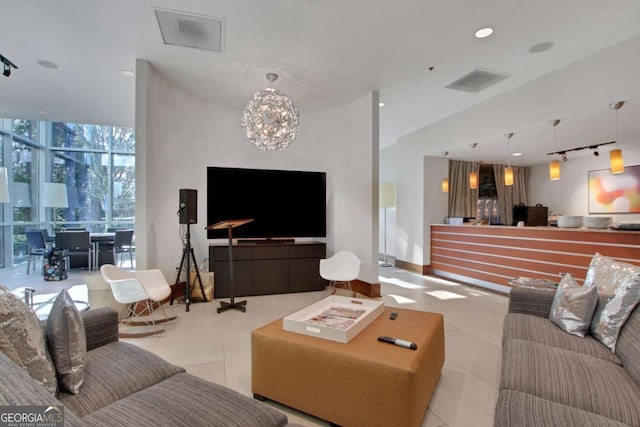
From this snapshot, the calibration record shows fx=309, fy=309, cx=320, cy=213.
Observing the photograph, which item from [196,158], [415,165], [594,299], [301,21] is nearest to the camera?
[594,299]

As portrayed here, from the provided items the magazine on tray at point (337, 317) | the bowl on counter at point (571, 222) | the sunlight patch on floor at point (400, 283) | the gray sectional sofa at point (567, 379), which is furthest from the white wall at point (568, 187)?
the magazine on tray at point (337, 317)

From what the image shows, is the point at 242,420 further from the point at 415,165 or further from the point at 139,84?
the point at 415,165

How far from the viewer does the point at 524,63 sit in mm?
3838

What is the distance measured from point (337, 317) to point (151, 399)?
1244 mm

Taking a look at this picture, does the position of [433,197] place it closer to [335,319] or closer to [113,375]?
[335,319]

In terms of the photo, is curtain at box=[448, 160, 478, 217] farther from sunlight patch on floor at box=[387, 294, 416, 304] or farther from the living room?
sunlight patch on floor at box=[387, 294, 416, 304]

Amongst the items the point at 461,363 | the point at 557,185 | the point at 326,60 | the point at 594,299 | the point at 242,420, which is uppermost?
the point at 326,60

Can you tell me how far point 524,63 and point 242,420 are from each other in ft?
15.4

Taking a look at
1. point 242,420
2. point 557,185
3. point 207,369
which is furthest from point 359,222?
point 557,185

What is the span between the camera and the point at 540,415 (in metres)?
1.28

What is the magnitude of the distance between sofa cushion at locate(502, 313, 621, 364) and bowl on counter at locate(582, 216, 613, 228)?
2.48 metres

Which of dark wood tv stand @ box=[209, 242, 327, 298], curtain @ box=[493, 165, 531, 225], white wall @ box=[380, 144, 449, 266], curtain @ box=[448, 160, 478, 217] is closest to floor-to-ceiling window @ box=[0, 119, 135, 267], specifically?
dark wood tv stand @ box=[209, 242, 327, 298]

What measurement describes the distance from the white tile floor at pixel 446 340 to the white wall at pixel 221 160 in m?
0.97

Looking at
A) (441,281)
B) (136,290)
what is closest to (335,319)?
(136,290)
